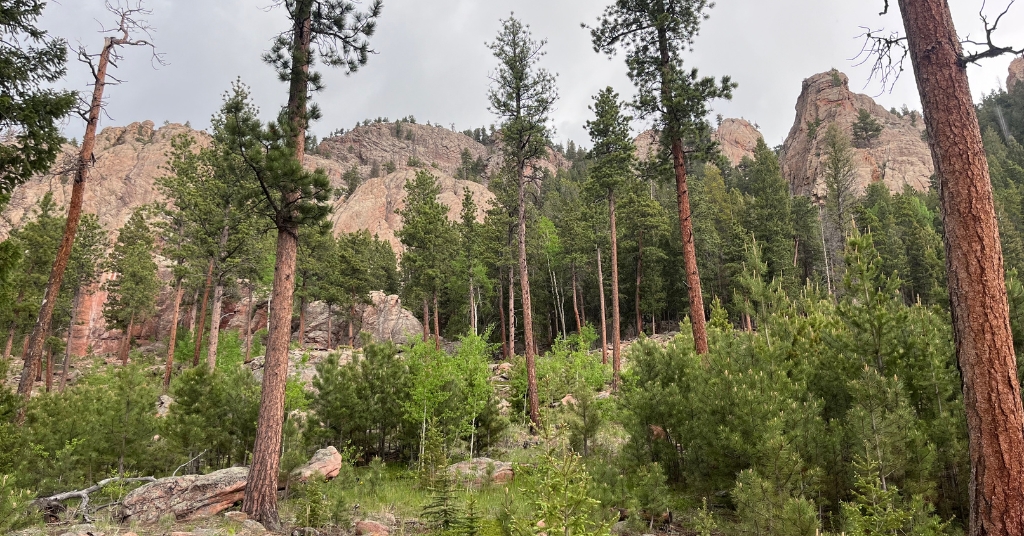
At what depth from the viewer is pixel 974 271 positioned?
15.2 ft

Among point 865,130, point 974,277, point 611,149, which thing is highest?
point 865,130

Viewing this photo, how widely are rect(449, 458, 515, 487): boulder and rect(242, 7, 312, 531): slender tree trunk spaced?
350cm

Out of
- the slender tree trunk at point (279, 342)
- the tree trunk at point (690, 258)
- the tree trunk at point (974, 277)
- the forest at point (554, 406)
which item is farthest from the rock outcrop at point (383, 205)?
the tree trunk at point (974, 277)

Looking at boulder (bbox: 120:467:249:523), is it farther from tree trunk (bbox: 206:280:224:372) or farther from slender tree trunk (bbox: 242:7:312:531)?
tree trunk (bbox: 206:280:224:372)

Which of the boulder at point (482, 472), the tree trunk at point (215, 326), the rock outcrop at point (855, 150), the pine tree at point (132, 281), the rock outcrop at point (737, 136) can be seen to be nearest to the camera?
the boulder at point (482, 472)

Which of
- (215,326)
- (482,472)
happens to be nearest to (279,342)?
(482,472)

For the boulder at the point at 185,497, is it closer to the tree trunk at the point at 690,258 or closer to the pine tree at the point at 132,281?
the tree trunk at the point at 690,258

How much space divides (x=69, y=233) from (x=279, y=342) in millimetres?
7047

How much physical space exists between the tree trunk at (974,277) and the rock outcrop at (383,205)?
61963mm

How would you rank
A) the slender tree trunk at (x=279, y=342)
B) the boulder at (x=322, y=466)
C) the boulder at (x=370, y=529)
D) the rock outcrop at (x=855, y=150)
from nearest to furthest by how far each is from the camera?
1. the boulder at (x=370, y=529)
2. the slender tree trunk at (x=279, y=342)
3. the boulder at (x=322, y=466)
4. the rock outcrop at (x=855, y=150)

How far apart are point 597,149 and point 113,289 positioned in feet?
117

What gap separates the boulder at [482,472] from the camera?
9.94 metres

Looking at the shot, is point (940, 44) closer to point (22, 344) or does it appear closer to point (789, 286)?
point (789, 286)

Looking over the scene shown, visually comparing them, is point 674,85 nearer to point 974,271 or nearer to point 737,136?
point 974,271
